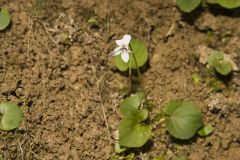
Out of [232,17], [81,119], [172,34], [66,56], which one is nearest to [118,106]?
[81,119]

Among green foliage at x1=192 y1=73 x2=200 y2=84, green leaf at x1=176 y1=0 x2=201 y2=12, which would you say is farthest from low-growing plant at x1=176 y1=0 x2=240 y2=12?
green foliage at x1=192 y1=73 x2=200 y2=84

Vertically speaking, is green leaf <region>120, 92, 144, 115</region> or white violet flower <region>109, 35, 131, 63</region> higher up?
white violet flower <region>109, 35, 131, 63</region>

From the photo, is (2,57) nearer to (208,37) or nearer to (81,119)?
(81,119)

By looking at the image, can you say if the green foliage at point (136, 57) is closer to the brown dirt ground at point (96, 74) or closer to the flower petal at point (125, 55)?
the brown dirt ground at point (96, 74)

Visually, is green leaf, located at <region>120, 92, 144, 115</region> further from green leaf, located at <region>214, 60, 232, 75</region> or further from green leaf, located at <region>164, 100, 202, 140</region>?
green leaf, located at <region>214, 60, 232, 75</region>

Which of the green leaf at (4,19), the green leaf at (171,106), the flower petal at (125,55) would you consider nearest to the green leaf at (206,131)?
the green leaf at (171,106)

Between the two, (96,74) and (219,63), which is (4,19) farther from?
(219,63)
